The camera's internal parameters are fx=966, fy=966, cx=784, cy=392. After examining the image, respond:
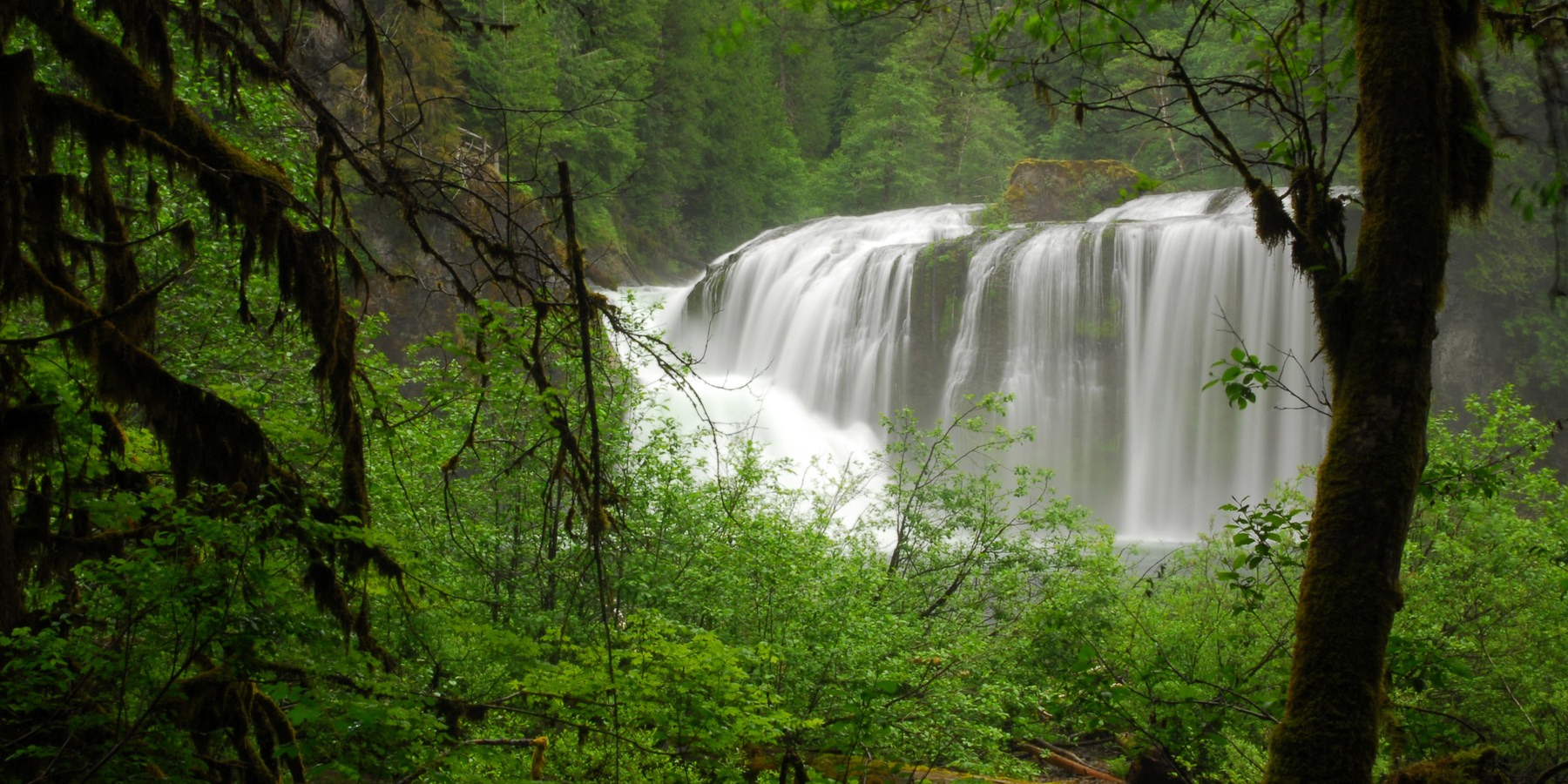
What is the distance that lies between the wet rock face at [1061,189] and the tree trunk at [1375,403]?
29383mm

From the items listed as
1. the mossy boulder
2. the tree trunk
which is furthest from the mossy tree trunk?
the mossy boulder

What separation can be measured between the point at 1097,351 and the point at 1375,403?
20507mm

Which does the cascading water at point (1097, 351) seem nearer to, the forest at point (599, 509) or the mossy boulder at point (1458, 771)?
the forest at point (599, 509)

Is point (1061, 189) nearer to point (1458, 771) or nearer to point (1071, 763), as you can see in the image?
point (1071, 763)

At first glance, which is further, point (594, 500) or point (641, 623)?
point (641, 623)

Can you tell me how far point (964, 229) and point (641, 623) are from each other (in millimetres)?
25777

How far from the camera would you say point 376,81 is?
3244 mm

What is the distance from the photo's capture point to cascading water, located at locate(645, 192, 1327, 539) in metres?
21.0

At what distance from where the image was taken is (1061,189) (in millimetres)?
31281

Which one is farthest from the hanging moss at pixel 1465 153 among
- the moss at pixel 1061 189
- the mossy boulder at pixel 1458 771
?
the moss at pixel 1061 189

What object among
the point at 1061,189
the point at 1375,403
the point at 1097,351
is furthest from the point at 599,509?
the point at 1061,189

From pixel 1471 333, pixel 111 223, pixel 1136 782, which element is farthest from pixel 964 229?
pixel 111 223

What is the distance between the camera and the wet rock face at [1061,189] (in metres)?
31.0

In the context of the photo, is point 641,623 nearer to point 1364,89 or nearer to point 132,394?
point 132,394
